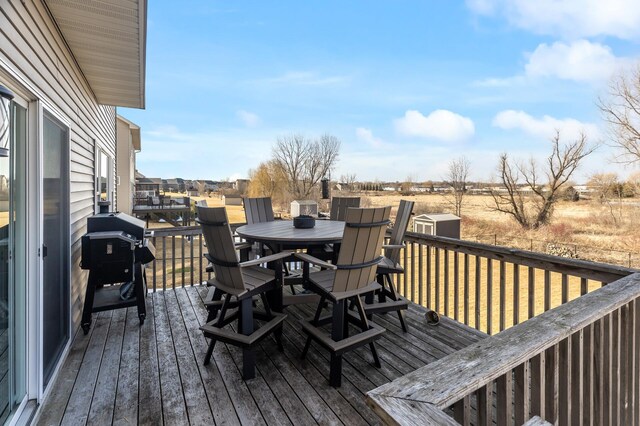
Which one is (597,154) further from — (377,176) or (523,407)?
(523,407)

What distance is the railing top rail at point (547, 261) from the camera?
220cm

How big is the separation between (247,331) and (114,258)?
1.66 metres

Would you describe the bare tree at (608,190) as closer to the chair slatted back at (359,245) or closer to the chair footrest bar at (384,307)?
the chair footrest bar at (384,307)

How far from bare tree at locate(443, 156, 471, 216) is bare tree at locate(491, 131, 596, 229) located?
2.06m

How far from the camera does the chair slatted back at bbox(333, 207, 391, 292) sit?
2.39 m

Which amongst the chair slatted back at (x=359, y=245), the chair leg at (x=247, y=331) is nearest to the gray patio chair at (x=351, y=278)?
the chair slatted back at (x=359, y=245)

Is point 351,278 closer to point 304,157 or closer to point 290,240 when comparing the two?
point 290,240

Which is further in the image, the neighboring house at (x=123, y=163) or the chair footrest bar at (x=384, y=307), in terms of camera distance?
the neighboring house at (x=123, y=163)

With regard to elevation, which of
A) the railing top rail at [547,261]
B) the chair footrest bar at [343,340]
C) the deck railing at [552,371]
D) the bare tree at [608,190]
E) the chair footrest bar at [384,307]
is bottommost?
the chair footrest bar at [343,340]

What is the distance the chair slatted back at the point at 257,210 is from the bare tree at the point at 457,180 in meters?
16.1

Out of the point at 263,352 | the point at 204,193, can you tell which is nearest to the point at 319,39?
the point at 263,352

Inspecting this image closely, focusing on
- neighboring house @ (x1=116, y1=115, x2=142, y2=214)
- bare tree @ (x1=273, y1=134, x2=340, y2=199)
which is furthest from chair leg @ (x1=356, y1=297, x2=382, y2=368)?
bare tree @ (x1=273, y1=134, x2=340, y2=199)

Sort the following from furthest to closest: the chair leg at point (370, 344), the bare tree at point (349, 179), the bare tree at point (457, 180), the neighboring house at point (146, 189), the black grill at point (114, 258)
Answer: the bare tree at point (349, 179), the neighboring house at point (146, 189), the bare tree at point (457, 180), the black grill at point (114, 258), the chair leg at point (370, 344)

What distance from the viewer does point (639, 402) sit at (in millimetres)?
2006
